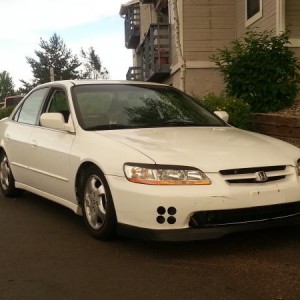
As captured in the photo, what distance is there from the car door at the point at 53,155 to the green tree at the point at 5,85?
3640 inches

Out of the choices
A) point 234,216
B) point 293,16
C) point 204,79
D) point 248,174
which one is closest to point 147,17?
point 204,79

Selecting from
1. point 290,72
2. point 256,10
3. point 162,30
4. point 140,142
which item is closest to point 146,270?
point 140,142

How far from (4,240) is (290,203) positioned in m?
2.61

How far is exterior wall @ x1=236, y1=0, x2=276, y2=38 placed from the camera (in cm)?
1330

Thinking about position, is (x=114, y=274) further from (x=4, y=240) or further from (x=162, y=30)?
(x=162, y=30)

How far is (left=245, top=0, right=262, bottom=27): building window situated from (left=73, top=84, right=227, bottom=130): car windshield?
8.55 meters

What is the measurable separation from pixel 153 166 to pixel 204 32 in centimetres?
1243

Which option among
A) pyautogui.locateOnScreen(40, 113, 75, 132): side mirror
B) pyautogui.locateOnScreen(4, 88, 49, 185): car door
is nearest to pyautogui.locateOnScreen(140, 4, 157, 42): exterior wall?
pyautogui.locateOnScreen(4, 88, 49, 185): car door

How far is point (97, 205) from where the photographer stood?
5113 mm

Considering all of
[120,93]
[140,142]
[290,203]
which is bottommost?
[290,203]

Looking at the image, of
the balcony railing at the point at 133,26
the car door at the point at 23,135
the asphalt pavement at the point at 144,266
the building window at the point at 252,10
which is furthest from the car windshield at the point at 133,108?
the balcony railing at the point at 133,26

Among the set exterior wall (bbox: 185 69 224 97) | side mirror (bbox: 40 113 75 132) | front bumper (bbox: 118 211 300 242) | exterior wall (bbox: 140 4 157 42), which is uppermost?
exterior wall (bbox: 140 4 157 42)

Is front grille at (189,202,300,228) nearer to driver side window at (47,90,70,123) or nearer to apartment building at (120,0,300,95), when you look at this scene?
driver side window at (47,90,70,123)

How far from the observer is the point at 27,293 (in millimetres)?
3920
